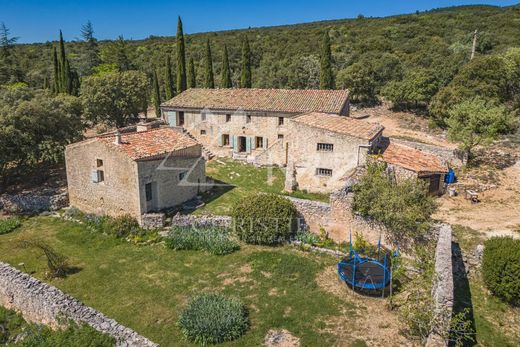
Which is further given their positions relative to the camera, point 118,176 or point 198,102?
point 198,102

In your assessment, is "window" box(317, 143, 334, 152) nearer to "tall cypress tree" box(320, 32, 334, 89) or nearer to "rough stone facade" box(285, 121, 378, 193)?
"rough stone facade" box(285, 121, 378, 193)

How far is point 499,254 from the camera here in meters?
13.6

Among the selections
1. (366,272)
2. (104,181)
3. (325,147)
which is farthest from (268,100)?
(366,272)

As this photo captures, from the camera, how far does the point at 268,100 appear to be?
31.8 metres

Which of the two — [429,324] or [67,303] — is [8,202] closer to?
[67,303]

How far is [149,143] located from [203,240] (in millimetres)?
6889

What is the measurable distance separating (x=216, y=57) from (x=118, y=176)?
6348 cm

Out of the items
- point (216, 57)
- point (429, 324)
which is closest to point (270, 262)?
point (429, 324)

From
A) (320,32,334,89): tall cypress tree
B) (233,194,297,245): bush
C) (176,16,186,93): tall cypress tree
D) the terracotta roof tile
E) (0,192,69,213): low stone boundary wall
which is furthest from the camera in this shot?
(176,16,186,93): tall cypress tree

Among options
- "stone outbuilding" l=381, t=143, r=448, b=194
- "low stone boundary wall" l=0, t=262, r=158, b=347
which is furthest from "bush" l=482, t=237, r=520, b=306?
"low stone boundary wall" l=0, t=262, r=158, b=347

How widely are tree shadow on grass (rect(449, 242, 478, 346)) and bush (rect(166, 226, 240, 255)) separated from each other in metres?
9.22

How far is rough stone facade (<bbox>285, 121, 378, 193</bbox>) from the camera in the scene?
2223 cm

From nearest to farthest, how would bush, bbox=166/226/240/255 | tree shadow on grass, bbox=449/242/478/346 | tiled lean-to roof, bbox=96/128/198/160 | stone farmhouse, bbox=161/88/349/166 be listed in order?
1. tree shadow on grass, bbox=449/242/478/346
2. bush, bbox=166/226/240/255
3. tiled lean-to roof, bbox=96/128/198/160
4. stone farmhouse, bbox=161/88/349/166

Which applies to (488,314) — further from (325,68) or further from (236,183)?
(325,68)
